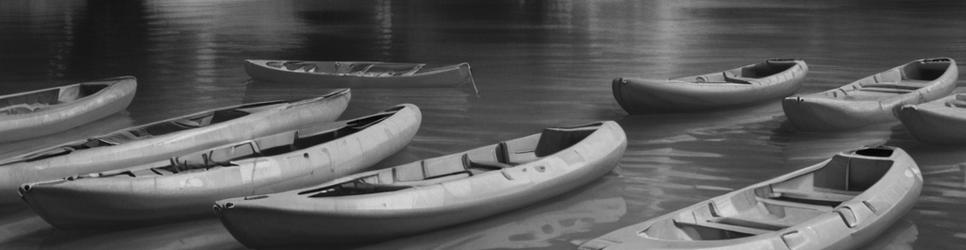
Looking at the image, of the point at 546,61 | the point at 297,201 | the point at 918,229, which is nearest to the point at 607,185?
the point at 918,229

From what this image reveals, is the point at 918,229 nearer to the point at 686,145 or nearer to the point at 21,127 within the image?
the point at 686,145

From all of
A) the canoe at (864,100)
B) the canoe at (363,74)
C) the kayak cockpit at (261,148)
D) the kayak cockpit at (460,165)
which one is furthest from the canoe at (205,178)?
the canoe at (363,74)

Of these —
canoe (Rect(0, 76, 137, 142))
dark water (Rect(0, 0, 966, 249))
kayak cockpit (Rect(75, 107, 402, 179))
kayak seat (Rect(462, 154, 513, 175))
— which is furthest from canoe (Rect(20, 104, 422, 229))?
canoe (Rect(0, 76, 137, 142))

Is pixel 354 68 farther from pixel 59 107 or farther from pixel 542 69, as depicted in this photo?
pixel 59 107

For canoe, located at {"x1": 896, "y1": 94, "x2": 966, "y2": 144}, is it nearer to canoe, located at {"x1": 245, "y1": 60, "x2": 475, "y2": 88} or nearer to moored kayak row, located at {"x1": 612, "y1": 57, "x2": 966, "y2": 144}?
moored kayak row, located at {"x1": 612, "y1": 57, "x2": 966, "y2": 144}

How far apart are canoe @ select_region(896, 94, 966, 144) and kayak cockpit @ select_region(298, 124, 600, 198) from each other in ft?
13.8

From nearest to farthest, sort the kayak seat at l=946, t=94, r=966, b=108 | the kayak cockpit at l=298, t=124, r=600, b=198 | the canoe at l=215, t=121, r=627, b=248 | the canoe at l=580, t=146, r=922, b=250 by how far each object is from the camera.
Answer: the canoe at l=580, t=146, r=922, b=250 < the canoe at l=215, t=121, r=627, b=248 < the kayak cockpit at l=298, t=124, r=600, b=198 < the kayak seat at l=946, t=94, r=966, b=108

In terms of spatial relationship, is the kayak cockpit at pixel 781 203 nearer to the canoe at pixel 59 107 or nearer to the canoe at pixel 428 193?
the canoe at pixel 428 193

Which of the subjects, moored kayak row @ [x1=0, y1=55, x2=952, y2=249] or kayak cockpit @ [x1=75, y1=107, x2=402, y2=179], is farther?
kayak cockpit @ [x1=75, y1=107, x2=402, y2=179]

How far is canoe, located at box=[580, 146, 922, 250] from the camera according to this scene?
8.53m

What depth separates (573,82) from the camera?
2309 centimetres

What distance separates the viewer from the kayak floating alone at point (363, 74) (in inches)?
846

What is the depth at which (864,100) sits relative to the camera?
16.4 m

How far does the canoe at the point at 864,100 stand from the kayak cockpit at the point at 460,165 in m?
3.84
